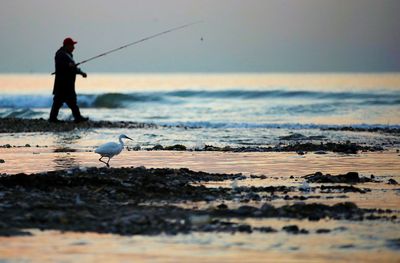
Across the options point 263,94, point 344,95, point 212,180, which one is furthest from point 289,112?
point 212,180

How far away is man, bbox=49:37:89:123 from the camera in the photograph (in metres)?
22.5

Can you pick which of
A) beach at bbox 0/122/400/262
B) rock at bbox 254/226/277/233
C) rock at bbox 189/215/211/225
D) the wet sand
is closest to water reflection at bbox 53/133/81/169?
beach at bbox 0/122/400/262

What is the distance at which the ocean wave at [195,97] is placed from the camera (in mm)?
44744

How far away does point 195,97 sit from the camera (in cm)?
5397

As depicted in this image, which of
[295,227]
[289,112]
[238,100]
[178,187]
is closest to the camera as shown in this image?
[295,227]

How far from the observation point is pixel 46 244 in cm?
877

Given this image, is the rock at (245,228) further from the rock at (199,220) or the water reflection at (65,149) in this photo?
the water reflection at (65,149)

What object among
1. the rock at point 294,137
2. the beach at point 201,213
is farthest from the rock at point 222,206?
the rock at point 294,137

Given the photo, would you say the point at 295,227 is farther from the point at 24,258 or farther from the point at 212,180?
the point at 212,180

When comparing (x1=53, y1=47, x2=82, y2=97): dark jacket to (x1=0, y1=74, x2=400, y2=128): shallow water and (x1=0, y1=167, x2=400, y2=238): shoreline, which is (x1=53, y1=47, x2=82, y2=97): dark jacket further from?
(x1=0, y1=167, x2=400, y2=238): shoreline

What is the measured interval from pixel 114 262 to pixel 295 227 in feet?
6.88

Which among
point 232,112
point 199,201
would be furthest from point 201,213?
point 232,112

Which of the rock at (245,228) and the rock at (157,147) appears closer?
the rock at (245,228)

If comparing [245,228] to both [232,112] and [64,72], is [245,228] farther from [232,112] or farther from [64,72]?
[232,112]
